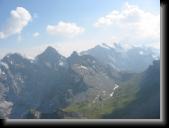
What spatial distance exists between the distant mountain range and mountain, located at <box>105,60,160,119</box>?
4 cm

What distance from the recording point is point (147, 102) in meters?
8.43

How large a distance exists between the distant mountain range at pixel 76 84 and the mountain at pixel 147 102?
4 centimetres

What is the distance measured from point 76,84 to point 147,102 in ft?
14.1

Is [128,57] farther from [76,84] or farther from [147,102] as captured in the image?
[76,84]

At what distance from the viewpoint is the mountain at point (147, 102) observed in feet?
20.0

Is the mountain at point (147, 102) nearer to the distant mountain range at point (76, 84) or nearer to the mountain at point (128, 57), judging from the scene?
the distant mountain range at point (76, 84)

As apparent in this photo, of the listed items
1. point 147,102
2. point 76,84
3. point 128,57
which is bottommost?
point 147,102

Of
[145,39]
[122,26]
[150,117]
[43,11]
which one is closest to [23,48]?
[43,11]

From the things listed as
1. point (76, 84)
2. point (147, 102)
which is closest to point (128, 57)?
point (147, 102)

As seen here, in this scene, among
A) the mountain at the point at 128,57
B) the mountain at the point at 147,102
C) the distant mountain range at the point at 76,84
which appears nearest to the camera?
the mountain at the point at 147,102

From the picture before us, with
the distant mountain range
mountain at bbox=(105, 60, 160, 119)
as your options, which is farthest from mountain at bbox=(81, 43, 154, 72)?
mountain at bbox=(105, 60, 160, 119)

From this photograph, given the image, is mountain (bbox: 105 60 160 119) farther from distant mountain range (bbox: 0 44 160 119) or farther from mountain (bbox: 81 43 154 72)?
mountain (bbox: 81 43 154 72)

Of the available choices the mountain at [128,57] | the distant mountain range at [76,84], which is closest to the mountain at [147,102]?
the distant mountain range at [76,84]

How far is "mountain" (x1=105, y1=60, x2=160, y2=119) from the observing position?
6.09 metres
